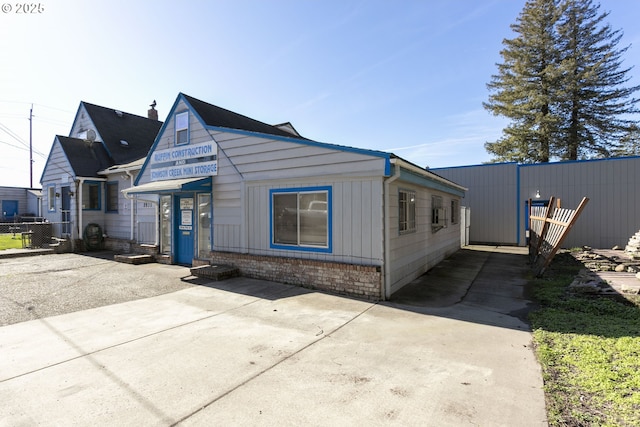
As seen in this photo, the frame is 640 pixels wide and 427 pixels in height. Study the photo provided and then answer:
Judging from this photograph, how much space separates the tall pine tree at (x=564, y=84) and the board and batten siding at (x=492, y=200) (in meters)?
9.51

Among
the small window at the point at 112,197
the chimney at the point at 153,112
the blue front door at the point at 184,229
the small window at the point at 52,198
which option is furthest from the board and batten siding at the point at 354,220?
the chimney at the point at 153,112

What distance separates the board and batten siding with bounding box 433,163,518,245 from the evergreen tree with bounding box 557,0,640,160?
10986 mm

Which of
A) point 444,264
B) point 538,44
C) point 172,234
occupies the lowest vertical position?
point 444,264

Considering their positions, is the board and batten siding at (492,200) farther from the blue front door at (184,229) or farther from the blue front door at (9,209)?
the blue front door at (9,209)

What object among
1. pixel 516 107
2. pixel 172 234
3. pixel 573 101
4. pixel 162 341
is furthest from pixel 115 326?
pixel 573 101

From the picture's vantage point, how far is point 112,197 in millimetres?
14609

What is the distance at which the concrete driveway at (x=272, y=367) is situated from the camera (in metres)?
2.84

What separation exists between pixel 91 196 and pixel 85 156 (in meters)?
1.96

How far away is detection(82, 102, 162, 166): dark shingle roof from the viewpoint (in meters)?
16.1

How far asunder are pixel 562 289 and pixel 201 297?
7.81 m

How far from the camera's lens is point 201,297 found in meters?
6.83

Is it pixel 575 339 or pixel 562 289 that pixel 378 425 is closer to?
pixel 575 339

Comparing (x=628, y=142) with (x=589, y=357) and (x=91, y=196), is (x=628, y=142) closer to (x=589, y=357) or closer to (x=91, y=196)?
(x=589, y=357)

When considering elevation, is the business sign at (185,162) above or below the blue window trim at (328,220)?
above
